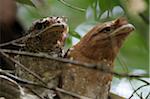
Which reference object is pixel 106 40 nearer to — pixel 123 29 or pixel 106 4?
pixel 123 29

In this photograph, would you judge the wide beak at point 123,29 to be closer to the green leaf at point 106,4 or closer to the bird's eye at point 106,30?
the bird's eye at point 106,30

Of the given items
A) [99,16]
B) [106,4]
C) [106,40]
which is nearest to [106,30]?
[106,40]

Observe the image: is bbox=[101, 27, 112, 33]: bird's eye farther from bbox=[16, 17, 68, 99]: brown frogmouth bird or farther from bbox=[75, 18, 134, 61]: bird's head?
bbox=[16, 17, 68, 99]: brown frogmouth bird

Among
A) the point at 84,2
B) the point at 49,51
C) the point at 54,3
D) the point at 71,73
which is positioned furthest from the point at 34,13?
the point at 71,73

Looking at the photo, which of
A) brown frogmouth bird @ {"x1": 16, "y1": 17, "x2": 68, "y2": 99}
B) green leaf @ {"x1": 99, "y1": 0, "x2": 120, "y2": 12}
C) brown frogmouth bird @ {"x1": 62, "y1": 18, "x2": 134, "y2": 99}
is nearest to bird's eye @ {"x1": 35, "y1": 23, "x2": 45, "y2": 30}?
brown frogmouth bird @ {"x1": 16, "y1": 17, "x2": 68, "y2": 99}

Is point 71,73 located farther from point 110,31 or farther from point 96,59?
point 110,31

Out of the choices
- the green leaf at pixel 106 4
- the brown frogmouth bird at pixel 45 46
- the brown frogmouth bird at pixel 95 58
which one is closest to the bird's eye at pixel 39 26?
the brown frogmouth bird at pixel 45 46
